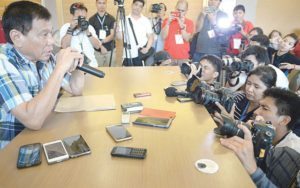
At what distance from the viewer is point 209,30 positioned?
3408 millimetres

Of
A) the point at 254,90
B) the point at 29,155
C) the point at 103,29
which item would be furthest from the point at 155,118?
the point at 103,29

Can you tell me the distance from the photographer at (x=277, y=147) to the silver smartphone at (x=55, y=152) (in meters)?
0.59

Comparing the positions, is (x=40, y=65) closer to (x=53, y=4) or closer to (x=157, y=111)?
(x=157, y=111)

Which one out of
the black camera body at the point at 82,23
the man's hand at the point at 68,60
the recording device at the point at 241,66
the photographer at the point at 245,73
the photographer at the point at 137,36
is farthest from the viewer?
the photographer at the point at 137,36

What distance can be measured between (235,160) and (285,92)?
2.50 feet

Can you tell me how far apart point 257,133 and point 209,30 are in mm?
2595

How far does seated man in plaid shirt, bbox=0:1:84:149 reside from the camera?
1097 millimetres

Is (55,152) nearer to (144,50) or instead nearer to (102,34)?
(144,50)

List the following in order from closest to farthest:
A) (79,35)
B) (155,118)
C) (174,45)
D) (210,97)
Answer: (155,118), (210,97), (79,35), (174,45)

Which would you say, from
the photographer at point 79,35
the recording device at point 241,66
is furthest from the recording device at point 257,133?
the photographer at point 79,35

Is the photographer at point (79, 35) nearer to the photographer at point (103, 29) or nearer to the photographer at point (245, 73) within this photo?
the photographer at point (103, 29)

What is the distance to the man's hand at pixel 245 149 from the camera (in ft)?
3.22

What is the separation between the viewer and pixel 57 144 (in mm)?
984

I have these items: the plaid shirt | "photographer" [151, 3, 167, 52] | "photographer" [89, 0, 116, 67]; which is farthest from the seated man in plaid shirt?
"photographer" [151, 3, 167, 52]
